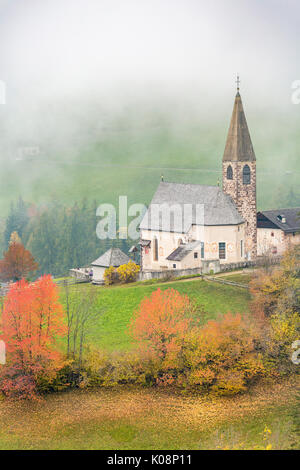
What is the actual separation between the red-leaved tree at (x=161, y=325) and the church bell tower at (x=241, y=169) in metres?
24.9

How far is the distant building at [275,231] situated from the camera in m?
82.2

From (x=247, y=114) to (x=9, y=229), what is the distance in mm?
78020

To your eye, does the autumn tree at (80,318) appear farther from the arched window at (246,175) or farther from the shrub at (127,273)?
the arched window at (246,175)

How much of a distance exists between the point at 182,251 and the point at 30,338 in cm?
2727

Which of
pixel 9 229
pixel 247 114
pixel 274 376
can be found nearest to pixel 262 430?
pixel 274 376

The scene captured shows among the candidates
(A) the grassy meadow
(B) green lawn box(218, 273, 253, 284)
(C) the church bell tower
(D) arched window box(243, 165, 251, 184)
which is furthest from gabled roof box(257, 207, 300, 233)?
(A) the grassy meadow

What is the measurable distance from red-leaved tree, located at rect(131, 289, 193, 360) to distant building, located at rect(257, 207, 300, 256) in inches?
1080

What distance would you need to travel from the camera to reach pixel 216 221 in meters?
77.4

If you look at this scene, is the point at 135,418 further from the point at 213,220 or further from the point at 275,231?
the point at 275,231

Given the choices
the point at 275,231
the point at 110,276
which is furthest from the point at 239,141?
the point at 110,276

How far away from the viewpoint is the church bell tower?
79.4 m

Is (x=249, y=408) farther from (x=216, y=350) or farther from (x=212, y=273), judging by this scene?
(x=212, y=273)

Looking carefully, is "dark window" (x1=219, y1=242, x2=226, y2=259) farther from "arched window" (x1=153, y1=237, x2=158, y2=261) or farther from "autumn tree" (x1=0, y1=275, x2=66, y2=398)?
"autumn tree" (x1=0, y1=275, x2=66, y2=398)

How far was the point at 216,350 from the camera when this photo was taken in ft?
178
